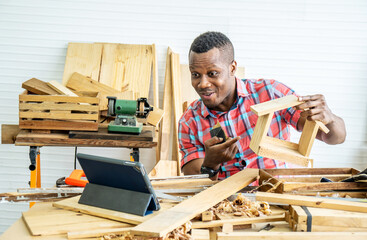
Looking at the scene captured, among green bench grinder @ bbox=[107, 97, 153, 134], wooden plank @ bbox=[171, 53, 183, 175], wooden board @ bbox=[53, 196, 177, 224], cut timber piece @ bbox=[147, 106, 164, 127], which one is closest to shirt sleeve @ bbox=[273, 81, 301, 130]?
green bench grinder @ bbox=[107, 97, 153, 134]

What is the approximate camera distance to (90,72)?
4281 mm

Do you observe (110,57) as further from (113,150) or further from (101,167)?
(101,167)

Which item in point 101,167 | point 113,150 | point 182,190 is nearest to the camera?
point 101,167

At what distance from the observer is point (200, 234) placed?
1.45 metres

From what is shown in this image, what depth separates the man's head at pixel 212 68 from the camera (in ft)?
8.29

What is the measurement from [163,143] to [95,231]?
294 centimetres

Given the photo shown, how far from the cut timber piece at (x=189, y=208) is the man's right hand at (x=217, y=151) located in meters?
0.20

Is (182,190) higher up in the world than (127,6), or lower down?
lower down

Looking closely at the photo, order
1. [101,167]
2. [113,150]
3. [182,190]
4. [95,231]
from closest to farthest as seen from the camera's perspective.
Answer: [95,231] < [101,167] < [182,190] < [113,150]

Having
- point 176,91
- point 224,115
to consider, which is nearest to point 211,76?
point 224,115

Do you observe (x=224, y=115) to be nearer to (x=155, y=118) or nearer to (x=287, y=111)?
(x=287, y=111)

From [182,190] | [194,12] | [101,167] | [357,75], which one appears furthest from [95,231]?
[357,75]

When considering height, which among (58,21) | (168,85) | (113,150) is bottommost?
(113,150)

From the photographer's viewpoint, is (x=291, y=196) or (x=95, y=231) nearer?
(x=95, y=231)
